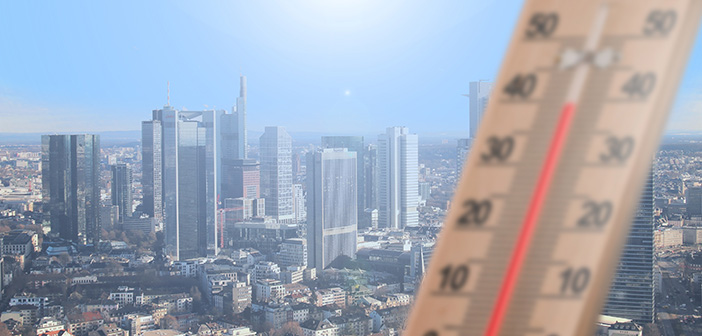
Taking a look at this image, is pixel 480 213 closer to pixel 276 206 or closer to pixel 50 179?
pixel 50 179

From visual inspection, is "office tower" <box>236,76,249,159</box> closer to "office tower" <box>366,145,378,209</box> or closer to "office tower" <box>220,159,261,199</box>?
"office tower" <box>220,159,261,199</box>

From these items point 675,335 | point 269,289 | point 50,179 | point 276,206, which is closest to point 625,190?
point 675,335

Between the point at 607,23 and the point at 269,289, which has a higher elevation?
the point at 607,23

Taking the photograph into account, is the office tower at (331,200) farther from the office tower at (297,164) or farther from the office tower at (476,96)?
the office tower at (476,96)

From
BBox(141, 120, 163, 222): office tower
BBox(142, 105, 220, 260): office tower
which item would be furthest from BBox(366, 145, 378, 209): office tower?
BBox(141, 120, 163, 222): office tower

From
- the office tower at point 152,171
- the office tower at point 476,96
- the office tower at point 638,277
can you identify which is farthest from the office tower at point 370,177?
the office tower at point 638,277

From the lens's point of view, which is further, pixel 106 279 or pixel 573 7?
pixel 106 279
